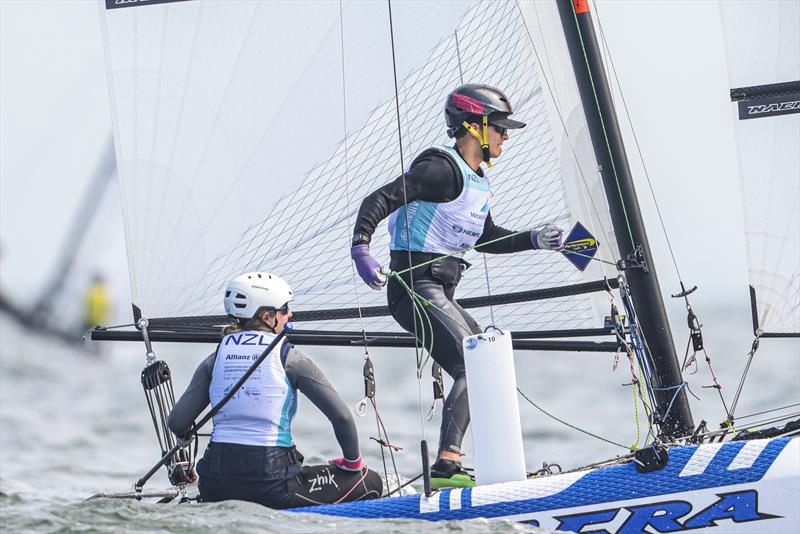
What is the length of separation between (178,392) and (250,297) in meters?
12.9

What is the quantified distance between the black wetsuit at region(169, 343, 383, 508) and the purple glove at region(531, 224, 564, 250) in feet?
3.97

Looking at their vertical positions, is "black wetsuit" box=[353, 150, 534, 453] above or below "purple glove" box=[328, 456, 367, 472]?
above

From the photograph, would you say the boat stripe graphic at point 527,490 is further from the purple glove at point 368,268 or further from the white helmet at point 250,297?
the white helmet at point 250,297

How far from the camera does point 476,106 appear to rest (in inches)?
184

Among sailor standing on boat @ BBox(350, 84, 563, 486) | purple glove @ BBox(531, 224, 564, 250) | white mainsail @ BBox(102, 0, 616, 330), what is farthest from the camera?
white mainsail @ BBox(102, 0, 616, 330)

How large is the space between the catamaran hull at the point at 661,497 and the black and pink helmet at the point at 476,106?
147 centimetres

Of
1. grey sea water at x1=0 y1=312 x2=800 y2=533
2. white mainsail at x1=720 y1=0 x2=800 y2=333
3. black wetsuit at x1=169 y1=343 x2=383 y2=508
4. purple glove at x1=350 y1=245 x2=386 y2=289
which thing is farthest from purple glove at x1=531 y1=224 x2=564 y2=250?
black wetsuit at x1=169 y1=343 x2=383 y2=508

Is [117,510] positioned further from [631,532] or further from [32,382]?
[32,382]

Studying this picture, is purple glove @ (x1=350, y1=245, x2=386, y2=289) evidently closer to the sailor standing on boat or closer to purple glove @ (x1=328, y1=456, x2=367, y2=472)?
the sailor standing on boat

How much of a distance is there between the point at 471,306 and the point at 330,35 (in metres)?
1.49

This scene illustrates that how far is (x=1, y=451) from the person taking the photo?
11344 mm

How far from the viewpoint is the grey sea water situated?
13.2ft

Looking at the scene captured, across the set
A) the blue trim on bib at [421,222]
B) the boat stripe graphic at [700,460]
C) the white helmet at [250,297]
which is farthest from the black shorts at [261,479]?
the boat stripe graphic at [700,460]

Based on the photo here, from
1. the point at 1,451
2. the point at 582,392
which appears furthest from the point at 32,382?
the point at 582,392
